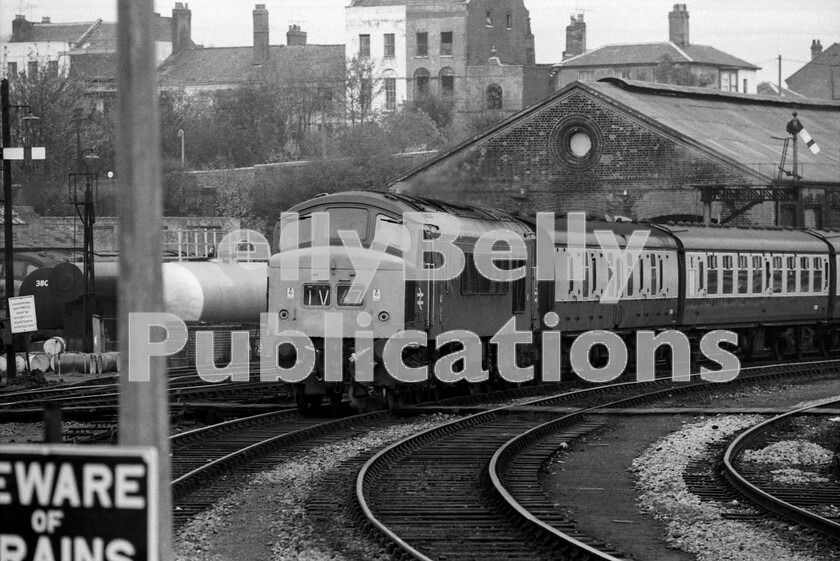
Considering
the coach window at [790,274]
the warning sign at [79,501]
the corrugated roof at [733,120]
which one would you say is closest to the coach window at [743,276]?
the coach window at [790,274]

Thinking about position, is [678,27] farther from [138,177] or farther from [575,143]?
[138,177]

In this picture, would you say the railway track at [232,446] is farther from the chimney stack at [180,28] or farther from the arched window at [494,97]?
the chimney stack at [180,28]

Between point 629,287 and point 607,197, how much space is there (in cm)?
2051

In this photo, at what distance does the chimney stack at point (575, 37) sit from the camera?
11106 cm

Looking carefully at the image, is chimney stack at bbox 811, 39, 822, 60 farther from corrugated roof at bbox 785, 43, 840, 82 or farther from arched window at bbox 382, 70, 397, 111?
arched window at bbox 382, 70, 397, 111

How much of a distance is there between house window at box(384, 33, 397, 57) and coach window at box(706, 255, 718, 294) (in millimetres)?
70888

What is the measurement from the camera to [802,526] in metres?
11.9

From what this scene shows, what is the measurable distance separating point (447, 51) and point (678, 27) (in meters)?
19.2

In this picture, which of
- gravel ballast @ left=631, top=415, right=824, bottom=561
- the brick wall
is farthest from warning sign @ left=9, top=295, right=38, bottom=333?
the brick wall

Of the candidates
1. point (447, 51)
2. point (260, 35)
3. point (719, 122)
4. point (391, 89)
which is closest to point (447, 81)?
point (447, 51)

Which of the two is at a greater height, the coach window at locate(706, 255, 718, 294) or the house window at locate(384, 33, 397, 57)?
the house window at locate(384, 33, 397, 57)

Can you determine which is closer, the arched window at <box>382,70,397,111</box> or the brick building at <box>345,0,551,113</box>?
Result: the brick building at <box>345,0,551,113</box>

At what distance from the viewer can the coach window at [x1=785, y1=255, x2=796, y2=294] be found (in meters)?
33.4

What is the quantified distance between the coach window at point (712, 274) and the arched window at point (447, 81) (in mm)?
68712
